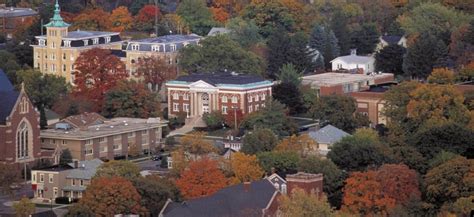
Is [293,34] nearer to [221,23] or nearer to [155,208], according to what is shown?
[221,23]

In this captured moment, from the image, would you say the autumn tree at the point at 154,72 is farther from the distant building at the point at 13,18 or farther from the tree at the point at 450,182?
the tree at the point at 450,182

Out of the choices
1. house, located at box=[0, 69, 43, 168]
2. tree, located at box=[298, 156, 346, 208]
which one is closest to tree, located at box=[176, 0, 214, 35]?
house, located at box=[0, 69, 43, 168]

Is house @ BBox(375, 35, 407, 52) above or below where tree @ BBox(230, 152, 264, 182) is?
above

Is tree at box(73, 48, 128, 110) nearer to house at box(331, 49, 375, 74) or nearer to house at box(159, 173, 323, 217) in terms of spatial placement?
house at box(331, 49, 375, 74)

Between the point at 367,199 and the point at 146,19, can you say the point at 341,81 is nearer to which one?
the point at 146,19

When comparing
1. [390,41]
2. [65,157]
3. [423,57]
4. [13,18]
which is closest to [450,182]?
[65,157]

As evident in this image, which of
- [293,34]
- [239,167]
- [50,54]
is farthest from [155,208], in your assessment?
[293,34]

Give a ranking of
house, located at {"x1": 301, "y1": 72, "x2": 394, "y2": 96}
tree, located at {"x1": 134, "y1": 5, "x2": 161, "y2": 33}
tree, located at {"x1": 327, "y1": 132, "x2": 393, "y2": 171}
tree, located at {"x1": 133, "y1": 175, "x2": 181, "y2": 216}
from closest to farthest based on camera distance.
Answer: tree, located at {"x1": 133, "y1": 175, "x2": 181, "y2": 216} < tree, located at {"x1": 327, "y1": 132, "x2": 393, "y2": 171} < house, located at {"x1": 301, "y1": 72, "x2": 394, "y2": 96} < tree, located at {"x1": 134, "y1": 5, "x2": 161, "y2": 33}

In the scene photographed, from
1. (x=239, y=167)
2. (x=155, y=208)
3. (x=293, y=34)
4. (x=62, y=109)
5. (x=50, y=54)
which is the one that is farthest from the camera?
(x=293, y=34)
